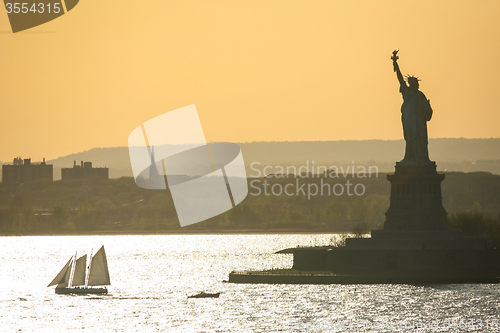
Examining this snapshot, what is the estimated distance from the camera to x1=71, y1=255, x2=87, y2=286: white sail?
84.3 metres

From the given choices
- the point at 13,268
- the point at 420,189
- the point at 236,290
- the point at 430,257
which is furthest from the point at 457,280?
the point at 13,268

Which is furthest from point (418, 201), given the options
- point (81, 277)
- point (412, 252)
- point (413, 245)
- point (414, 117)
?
point (81, 277)

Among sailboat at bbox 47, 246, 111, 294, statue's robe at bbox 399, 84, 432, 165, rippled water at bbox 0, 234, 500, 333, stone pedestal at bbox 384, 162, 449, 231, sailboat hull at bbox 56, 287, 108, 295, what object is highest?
statue's robe at bbox 399, 84, 432, 165

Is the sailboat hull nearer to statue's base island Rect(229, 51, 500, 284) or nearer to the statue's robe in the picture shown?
statue's base island Rect(229, 51, 500, 284)

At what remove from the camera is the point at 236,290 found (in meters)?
86.1

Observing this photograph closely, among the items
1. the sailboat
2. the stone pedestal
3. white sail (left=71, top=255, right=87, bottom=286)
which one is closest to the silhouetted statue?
the stone pedestal

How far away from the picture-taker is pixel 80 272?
85.2m

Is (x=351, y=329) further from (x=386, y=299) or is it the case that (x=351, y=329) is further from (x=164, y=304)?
(x=164, y=304)

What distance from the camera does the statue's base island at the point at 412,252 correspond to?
78.4 metres

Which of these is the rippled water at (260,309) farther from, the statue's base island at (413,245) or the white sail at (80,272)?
the white sail at (80,272)

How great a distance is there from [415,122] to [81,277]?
32816mm

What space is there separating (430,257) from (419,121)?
1147cm

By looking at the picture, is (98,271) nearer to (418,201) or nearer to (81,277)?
(81,277)

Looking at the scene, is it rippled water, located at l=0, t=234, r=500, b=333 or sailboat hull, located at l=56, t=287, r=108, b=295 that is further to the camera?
sailboat hull, located at l=56, t=287, r=108, b=295
